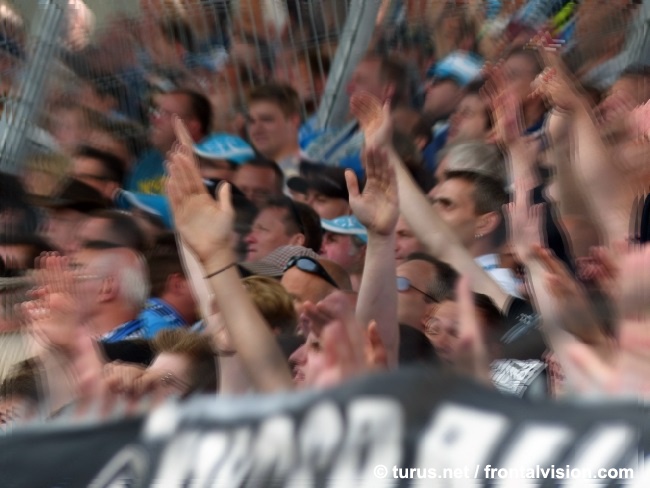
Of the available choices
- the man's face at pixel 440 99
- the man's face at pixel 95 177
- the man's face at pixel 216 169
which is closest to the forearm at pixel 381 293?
the man's face at pixel 440 99

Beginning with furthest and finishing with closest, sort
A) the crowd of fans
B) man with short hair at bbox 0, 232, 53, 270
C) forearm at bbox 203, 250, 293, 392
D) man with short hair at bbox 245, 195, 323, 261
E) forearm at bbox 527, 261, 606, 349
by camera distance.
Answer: man with short hair at bbox 0, 232, 53, 270 → man with short hair at bbox 245, 195, 323, 261 → forearm at bbox 203, 250, 293, 392 → the crowd of fans → forearm at bbox 527, 261, 606, 349

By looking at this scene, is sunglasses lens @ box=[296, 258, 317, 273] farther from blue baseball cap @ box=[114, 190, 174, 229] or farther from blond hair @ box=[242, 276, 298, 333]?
blue baseball cap @ box=[114, 190, 174, 229]

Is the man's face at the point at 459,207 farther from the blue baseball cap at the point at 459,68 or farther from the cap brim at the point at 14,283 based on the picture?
the cap brim at the point at 14,283

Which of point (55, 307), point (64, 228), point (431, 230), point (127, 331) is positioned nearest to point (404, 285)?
point (431, 230)

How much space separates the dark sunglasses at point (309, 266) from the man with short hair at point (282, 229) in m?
0.05

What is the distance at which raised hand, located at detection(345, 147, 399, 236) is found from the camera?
2.58m

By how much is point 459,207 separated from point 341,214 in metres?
0.29

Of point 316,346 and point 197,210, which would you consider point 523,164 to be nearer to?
point 316,346

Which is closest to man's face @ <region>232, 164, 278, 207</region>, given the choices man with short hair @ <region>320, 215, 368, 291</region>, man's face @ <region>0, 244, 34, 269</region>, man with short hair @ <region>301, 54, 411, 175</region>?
man with short hair @ <region>301, 54, 411, 175</region>

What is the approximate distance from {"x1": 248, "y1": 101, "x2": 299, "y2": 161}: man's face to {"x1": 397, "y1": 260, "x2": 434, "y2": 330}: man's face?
578mm

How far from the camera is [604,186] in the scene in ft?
7.80

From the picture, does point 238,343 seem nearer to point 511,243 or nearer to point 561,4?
point 511,243

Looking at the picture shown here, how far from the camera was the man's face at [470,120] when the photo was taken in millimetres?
2641

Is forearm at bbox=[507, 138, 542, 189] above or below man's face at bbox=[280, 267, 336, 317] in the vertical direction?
above
